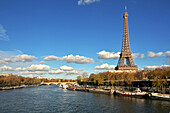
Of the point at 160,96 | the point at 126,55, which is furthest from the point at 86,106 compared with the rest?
the point at 126,55

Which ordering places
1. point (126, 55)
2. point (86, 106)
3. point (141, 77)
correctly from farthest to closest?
point (126, 55) → point (141, 77) → point (86, 106)

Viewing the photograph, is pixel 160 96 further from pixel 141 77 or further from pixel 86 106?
pixel 141 77

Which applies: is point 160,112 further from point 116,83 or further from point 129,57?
point 129,57

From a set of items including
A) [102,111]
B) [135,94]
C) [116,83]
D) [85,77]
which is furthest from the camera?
[85,77]

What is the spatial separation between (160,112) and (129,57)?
101m

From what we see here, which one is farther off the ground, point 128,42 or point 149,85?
point 128,42

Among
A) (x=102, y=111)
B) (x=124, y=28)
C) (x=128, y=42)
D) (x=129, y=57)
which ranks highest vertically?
(x=124, y=28)

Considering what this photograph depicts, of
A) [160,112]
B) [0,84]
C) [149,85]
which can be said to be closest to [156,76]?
[149,85]

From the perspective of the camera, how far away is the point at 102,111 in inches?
1628

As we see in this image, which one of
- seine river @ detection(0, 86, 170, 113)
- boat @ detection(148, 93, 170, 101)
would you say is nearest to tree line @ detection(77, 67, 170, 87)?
boat @ detection(148, 93, 170, 101)

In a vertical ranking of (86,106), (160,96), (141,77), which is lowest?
(86,106)

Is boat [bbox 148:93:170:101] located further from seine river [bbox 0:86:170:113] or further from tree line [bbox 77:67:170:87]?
tree line [bbox 77:67:170:87]

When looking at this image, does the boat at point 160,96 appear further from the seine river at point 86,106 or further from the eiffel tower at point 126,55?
the eiffel tower at point 126,55

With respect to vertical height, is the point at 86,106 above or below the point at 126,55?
below
